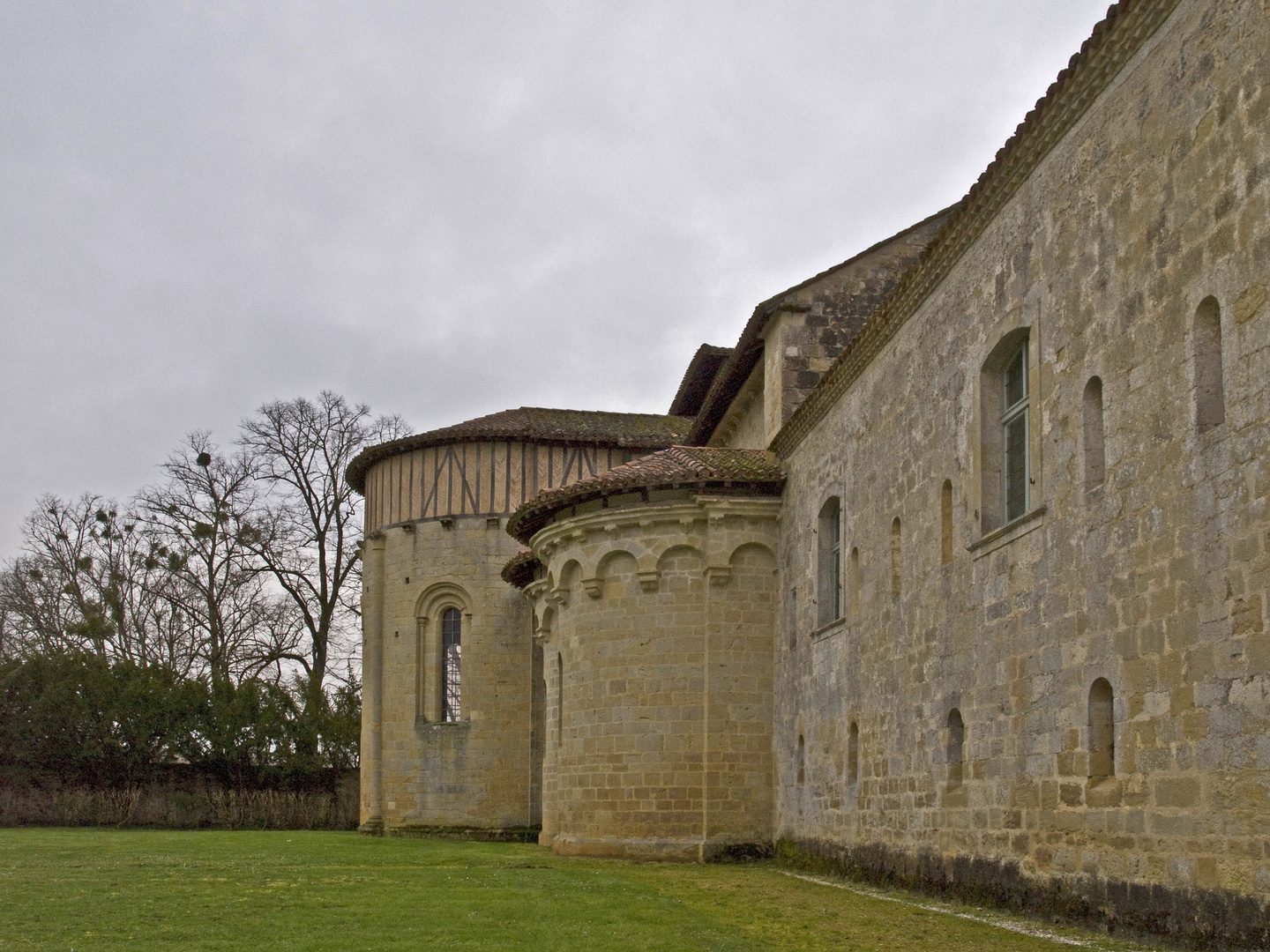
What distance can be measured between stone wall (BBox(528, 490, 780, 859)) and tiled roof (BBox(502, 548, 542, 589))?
5373 mm

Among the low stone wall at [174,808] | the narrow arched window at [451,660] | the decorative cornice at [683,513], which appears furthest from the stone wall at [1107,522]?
the low stone wall at [174,808]

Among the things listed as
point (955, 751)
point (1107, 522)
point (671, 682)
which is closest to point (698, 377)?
point (671, 682)

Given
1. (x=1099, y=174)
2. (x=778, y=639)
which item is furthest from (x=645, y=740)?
(x=1099, y=174)

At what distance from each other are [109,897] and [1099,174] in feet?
33.1

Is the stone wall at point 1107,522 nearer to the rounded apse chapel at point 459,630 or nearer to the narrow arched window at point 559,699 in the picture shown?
the narrow arched window at point 559,699

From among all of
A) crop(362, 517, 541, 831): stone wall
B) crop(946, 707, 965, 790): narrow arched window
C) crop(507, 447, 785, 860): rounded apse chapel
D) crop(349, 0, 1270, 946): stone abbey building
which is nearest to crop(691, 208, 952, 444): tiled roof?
crop(349, 0, 1270, 946): stone abbey building

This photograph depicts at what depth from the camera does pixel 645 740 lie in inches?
738

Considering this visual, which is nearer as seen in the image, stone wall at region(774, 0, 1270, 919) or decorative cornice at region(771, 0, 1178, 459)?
stone wall at region(774, 0, 1270, 919)

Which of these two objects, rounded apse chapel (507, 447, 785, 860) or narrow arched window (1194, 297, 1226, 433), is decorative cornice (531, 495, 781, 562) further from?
narrow arched window (1194, 297, 1226, 433)

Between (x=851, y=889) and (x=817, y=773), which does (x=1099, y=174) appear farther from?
(x=817, y=773)

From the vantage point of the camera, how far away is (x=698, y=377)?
2753cm

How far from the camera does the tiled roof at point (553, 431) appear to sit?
97.5 ft

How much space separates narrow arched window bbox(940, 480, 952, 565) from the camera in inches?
512

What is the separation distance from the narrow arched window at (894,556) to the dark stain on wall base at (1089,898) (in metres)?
2.73
